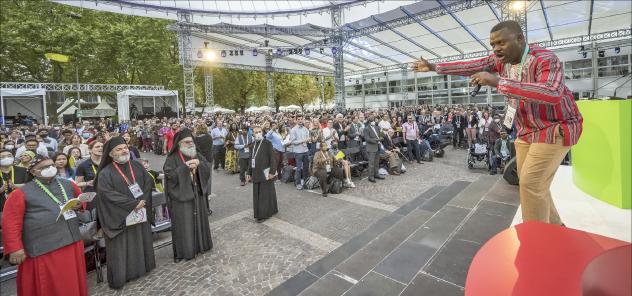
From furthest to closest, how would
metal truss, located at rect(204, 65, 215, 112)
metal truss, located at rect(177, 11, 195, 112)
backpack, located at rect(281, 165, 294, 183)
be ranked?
metal truss, located at rect(204, 65, 215, 112) → metal truss, located at rect(177, 11, 195, 112) → backpack, located at rect(281, 165, 294, 183)

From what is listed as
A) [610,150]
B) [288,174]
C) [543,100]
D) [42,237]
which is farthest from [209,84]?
[610,150]

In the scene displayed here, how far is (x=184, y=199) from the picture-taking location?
4809 millimetres

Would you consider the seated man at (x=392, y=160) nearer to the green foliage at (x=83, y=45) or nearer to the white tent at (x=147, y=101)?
the white tent at (x=147, y=101)

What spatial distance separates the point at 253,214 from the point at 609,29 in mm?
22850

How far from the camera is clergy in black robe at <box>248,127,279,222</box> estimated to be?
6641 millimetres

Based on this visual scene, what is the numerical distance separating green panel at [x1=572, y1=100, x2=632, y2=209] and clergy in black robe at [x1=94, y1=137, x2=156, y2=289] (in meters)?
4.80

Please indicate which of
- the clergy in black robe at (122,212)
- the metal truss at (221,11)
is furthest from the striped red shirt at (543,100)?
the metal truss at (221,11)

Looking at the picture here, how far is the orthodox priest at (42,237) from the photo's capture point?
3334mm

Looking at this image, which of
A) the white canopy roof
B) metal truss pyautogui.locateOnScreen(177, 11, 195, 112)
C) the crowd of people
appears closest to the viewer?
the crowd of people

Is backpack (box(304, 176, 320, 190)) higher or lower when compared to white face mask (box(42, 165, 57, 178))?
lower

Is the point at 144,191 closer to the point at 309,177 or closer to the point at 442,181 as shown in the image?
the point at 309,177

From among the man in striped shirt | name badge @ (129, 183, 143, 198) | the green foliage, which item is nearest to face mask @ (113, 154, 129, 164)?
name badge @ (129, 183, 143, 198)

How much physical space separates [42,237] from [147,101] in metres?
29.3

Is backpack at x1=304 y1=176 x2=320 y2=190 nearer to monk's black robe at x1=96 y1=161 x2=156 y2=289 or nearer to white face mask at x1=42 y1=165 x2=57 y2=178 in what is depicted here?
monk's black robe at x1=96 y1=161 x2=156 y2=289
